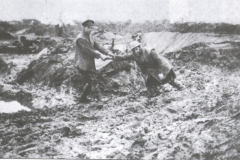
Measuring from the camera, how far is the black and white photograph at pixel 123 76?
110 inches

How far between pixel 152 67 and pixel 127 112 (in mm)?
609

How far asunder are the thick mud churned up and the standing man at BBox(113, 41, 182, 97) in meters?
0.07

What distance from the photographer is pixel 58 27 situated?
2898 millimetres

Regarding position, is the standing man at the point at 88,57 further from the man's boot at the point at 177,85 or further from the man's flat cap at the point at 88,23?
the man's boot at the point at 177,85

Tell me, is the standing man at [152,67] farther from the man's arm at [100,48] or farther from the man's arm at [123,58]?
the man's arm at [100,48]

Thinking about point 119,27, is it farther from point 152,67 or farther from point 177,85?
point 177,85

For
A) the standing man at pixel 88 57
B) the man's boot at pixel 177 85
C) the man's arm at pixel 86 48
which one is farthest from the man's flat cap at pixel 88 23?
the man's boot at pixel 177 85

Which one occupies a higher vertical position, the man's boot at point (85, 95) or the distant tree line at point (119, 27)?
the distant tree line at point (119, 27)

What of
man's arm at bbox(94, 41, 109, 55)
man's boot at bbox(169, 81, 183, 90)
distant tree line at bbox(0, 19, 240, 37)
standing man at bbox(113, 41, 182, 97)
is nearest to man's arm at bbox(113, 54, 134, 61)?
standing man at bbox(113, 41, 182, 97)

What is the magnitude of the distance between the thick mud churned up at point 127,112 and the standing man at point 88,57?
0.08 m

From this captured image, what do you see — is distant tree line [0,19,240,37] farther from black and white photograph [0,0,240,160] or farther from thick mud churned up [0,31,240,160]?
thick mud churned up [0,31,240,160]

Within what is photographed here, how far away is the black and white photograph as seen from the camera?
278 cm

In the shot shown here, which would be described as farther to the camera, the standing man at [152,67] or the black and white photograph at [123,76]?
the standing man at [152,67]

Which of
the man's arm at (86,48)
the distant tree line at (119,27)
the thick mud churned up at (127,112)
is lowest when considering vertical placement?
the thick mud churned up at (127,112)
